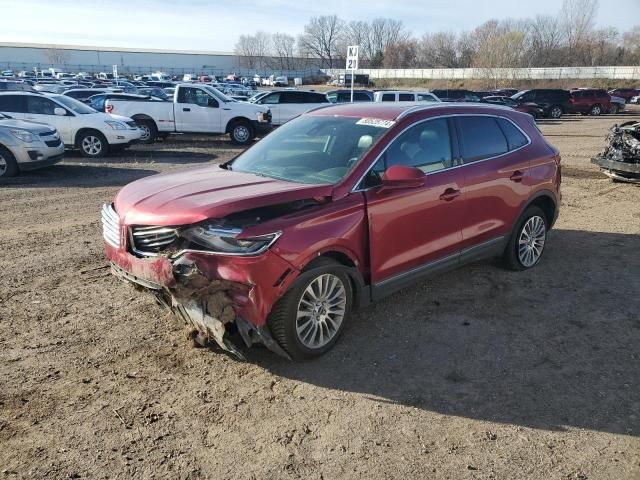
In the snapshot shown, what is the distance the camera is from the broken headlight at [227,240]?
3475mm

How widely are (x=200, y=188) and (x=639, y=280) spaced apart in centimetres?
473

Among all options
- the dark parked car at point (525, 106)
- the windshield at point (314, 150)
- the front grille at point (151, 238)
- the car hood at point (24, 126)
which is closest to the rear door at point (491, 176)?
the windshield at point (314, 150)

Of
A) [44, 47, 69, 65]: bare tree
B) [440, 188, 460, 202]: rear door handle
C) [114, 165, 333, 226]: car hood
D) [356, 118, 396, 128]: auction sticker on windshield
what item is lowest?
[440, 188, 460, 202]: rear door handle

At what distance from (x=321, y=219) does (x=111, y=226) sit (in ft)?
5.51

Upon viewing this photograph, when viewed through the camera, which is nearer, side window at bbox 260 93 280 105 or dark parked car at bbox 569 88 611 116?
side window at bbox 260 93 280 105

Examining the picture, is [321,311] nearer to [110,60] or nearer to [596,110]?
[596,110]

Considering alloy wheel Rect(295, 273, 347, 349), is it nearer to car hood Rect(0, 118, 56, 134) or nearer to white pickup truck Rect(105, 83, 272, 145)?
car hood Rect(0, 118, 56, 134)

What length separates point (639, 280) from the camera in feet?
18.7

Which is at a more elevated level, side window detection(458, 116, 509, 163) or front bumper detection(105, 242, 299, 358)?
side window detection(458, 116, 509, 163)

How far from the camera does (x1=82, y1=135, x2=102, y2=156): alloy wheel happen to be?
554 inches

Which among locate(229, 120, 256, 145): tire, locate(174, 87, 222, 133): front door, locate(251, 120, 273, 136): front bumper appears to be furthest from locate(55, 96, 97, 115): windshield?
locate(251, 120, 273, 136): front bumper

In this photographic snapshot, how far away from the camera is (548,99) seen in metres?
32.3

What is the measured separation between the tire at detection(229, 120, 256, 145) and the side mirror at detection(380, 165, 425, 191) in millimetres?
14277

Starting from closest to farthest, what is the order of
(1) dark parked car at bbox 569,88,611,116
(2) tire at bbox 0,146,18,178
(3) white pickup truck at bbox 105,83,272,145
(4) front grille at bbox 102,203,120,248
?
1. (4) front grille at bbox 102,203,120,248
2. (2) tire at bbox 0,146,18,178
3. (3) white pickup truck at bbox 105,83,272,145
4. (1) dark parked car at bbox 569,88,611,116
